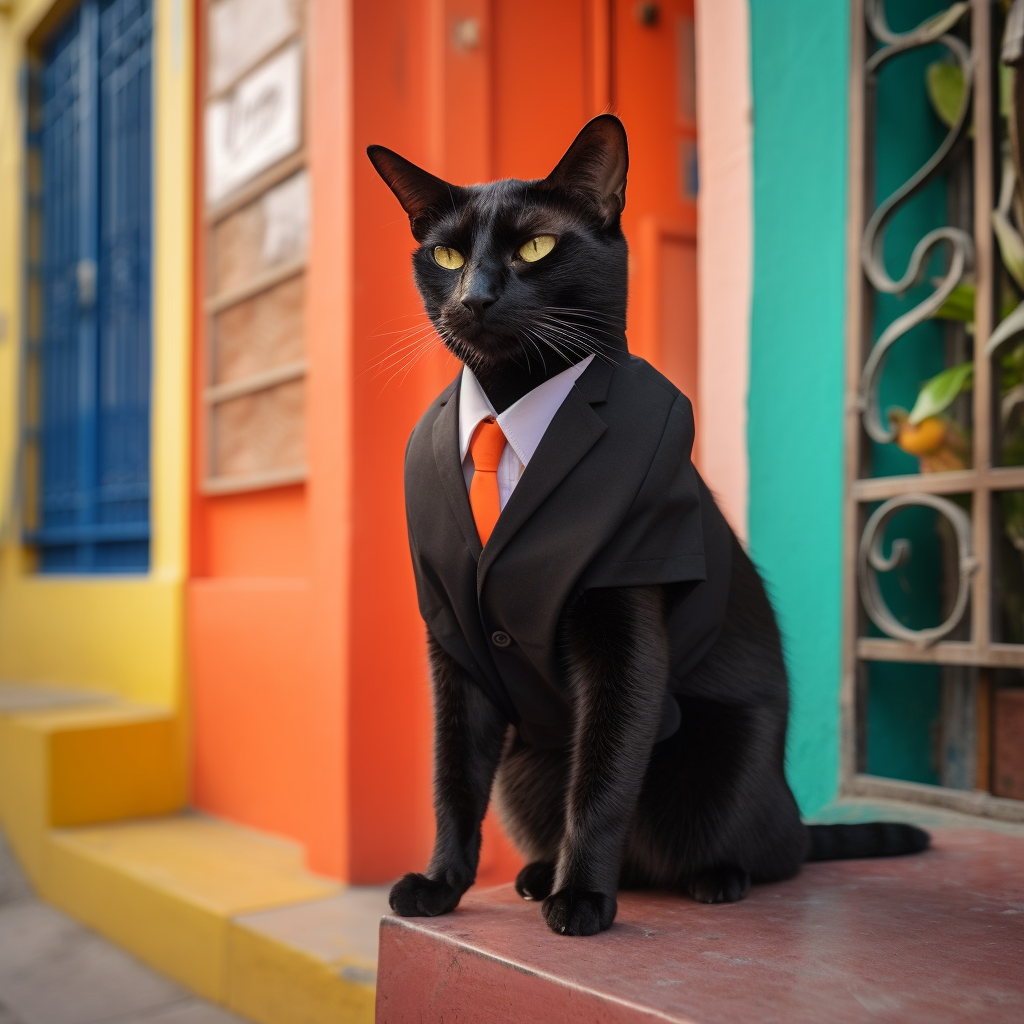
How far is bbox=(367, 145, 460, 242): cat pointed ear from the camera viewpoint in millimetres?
1138

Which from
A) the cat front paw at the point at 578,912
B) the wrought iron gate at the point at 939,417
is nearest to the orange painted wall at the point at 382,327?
the wrought iron gate at the point at 939,417

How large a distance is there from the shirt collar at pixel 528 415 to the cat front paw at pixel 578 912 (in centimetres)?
44

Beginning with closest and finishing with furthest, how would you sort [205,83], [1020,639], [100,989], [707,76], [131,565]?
1. [1020,639]
2. [707,76]
3. [100,989]
4. [205,83]
5. [131,565]

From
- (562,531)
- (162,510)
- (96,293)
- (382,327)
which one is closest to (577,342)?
(562,531)

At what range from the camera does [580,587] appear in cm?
104

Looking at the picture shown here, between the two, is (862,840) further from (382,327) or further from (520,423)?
(382,327)

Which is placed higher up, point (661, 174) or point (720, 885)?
point (661, 174)

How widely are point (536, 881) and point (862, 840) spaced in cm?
49

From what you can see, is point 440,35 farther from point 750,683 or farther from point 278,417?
point 750,683

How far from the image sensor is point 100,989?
2.40m

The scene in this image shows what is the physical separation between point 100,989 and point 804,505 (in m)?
1.92

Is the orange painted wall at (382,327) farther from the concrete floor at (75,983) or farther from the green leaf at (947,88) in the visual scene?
the green leaf at (947,88)

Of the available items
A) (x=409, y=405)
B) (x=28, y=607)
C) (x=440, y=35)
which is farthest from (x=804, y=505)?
(x=28, y=607)

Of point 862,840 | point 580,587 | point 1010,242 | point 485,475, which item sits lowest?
point 862,840
